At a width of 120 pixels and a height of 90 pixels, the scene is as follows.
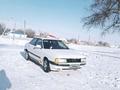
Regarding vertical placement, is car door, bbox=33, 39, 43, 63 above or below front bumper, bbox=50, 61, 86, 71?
above

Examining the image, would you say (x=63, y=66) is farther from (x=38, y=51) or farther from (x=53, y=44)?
(x=53, y=44)

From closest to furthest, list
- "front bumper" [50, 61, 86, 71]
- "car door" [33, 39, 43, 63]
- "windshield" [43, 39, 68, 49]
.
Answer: "front bumper" [50, 61, 86, 71], "car door" [33, 39, 43, 63], "windshield" [43, 39, 68, 49]

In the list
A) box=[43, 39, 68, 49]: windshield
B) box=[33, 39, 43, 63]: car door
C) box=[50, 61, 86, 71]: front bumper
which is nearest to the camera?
box=[50, 61, 86, 71]: front bumper

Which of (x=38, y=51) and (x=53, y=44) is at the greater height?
(x=53, y=44)

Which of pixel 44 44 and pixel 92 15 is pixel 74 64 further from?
pixel 92 15

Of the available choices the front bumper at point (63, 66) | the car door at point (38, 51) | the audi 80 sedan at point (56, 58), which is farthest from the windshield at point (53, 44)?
the front bumper at point (63, 66)

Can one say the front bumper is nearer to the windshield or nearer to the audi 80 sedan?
the audi 80 sedan

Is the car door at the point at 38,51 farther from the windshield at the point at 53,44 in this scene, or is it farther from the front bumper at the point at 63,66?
the front bumper at the point at 63,66

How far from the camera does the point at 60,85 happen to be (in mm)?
7465

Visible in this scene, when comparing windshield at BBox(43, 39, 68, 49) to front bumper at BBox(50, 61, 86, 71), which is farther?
windshield at BBox(43, 39, 68, 49)

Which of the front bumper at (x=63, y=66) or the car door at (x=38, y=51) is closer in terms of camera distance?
the front bumper at (x=63, y=66)

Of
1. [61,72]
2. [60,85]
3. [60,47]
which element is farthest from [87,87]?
[60,47]

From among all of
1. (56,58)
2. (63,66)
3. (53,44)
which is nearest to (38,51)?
(53,44)

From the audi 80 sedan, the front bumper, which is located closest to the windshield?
the audi 80 sedan
